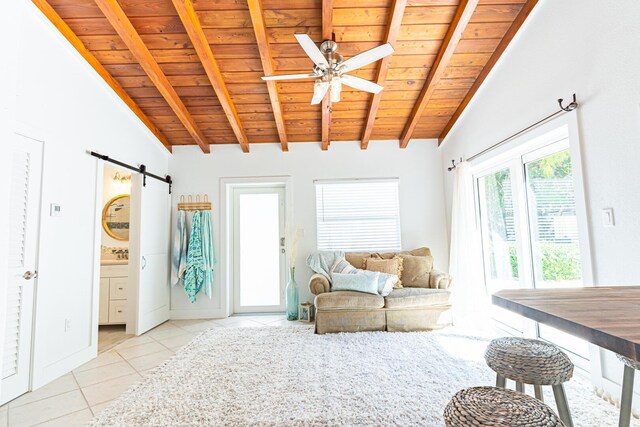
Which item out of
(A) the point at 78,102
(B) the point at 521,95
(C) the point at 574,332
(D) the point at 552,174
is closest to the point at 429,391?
(C) the point at 574,332

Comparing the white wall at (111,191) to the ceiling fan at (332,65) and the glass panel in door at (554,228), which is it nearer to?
the ceiling fan at (332,65)

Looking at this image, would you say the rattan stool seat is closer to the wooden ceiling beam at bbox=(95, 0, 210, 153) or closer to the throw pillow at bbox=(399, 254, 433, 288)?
the throw pillow at bbox=(399, 254, 433, 288)

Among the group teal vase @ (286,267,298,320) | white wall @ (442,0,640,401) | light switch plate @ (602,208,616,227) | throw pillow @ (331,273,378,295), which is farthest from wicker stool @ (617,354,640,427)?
teal vase @ (286,267,298,320)

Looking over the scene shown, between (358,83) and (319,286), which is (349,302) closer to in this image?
(319,286)

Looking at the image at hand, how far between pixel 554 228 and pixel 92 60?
485 centimetres

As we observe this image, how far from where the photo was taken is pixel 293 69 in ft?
11.3

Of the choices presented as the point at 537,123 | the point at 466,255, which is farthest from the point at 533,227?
the point at 537,123

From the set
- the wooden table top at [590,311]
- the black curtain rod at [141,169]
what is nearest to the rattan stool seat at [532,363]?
the wooden table top at [590,311]

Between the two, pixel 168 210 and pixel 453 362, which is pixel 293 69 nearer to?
pixel 168 210

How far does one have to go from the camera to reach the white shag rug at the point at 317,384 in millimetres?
1991

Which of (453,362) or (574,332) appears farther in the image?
(453,362)

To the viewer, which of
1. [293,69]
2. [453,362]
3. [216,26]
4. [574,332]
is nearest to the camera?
[574,332]

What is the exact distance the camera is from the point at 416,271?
13.7 feet

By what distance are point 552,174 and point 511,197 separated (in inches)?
23.7
